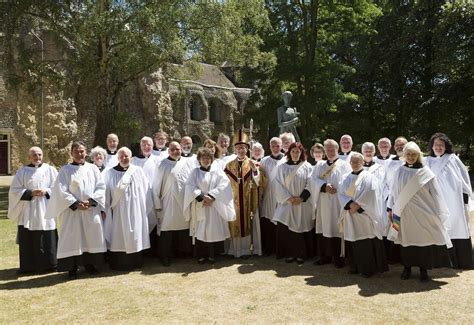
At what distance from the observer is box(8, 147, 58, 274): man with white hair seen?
22.7 ft

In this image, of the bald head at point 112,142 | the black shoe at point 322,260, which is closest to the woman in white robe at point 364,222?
the black shoe at point 322,260

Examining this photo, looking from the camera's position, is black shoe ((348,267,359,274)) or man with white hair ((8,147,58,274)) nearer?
black shoe ((348,267,359,274))

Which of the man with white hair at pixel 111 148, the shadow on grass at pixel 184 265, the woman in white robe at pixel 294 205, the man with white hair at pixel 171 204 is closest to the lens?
the shadow on grass at pixel 184 265

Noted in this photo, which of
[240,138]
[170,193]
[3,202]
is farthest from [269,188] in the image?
[3,202]

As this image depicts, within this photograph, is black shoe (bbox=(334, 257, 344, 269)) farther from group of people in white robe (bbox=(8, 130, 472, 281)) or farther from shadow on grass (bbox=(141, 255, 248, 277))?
shadow on grass (bbox=(141, 255, 248, 277))

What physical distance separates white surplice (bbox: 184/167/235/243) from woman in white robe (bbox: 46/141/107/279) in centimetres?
141

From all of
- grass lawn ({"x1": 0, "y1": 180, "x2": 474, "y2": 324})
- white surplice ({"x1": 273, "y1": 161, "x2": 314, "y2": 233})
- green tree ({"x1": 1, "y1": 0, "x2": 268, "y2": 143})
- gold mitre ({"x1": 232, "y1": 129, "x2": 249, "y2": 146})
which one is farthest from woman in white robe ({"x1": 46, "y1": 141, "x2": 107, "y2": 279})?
green tree ({"x1": 1, "y1": 0, "x2": 268, "y2": 143})

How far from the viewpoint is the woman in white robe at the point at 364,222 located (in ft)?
21.2

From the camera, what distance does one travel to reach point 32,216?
6.92 metres

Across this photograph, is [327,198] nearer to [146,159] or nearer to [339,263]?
[339,263]

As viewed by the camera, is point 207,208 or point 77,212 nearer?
point 77,212

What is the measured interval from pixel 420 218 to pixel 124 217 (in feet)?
14.2

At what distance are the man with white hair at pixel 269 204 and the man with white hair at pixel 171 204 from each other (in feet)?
4.62

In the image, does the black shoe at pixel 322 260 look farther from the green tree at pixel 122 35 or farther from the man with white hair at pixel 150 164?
the green tree at pixel 122 35
